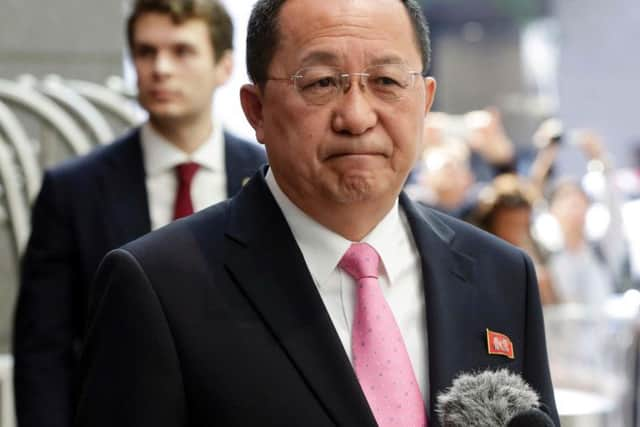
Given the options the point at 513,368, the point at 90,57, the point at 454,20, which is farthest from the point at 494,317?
the point at 454,20

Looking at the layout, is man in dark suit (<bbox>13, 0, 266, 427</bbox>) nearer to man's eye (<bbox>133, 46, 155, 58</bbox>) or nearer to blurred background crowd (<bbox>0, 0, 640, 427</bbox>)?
man's eye (<bbox>133, 46, 155, 58</bbox>)

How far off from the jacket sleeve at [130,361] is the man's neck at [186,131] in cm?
153

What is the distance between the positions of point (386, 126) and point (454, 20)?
14.3 m

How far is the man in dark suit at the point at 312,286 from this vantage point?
204 cm

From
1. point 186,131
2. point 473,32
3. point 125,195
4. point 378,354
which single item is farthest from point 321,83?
point 473,32

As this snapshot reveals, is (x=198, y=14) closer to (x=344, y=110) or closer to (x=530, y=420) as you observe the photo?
(x=344, y=110)

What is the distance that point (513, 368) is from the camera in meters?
2.19

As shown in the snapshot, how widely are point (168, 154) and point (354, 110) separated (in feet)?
5.18

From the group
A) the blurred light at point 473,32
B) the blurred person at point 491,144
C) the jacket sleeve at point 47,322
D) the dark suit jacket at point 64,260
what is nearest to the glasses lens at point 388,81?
the dark suit jacket at point 64,260

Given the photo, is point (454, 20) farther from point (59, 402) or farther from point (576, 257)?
point (59, 402)

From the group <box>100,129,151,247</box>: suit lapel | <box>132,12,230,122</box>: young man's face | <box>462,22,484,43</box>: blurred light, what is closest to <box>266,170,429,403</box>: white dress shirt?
<box>100,129,151,247</box>: suit lapel

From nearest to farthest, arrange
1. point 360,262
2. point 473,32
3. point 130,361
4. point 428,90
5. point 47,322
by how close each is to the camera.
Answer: point 130,361
point 360,262
point 428,90
point 47,322
point 473,32

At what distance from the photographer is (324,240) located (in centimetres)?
217

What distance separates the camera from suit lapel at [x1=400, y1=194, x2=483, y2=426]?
2.11 m
